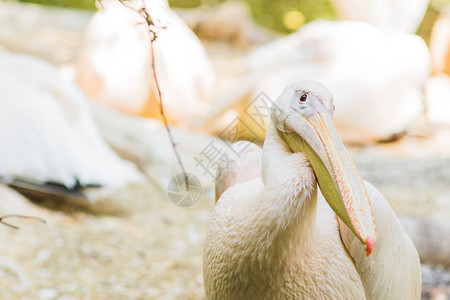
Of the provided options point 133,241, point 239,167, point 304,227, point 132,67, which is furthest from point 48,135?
point 304,227

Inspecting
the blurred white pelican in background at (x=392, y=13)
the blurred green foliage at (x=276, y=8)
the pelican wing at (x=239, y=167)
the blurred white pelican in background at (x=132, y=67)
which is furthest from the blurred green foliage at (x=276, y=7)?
the pelican wing at (x=239, y=167)

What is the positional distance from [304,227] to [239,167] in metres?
0.30

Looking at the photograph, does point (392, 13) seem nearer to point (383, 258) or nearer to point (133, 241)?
point (133, 241)

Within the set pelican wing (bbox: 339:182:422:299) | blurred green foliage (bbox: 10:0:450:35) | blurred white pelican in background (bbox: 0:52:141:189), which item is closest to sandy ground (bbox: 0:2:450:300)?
blurred white pelican in background (bbox: 0:52:141:189)

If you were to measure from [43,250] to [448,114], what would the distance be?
2775 millimetres

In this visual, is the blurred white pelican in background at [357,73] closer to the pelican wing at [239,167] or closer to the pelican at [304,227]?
the pelican wing at [239,167]

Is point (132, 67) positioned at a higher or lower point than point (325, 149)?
lower

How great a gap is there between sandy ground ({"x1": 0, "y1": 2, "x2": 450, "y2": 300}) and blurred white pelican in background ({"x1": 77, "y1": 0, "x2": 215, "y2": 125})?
0.88m

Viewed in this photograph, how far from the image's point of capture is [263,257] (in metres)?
0.90

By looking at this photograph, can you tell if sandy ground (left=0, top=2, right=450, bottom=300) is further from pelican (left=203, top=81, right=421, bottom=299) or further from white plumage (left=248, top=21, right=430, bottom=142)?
pelican (left=203, top=81, right=421, bottom=299)

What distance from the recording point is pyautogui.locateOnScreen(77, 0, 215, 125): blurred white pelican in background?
10.1 ft

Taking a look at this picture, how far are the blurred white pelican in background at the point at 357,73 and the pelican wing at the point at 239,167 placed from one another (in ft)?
6.20

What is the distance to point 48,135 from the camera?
6.91ft

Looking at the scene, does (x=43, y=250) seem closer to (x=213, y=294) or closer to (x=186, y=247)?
(x=186, y=247)
